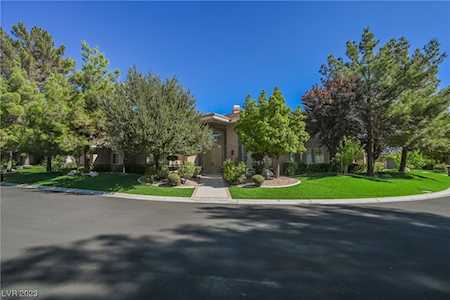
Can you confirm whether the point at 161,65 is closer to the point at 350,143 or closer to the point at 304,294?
the point at 350,143

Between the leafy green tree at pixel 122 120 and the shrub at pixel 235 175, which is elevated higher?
the leafy green tree at pixel 122 120

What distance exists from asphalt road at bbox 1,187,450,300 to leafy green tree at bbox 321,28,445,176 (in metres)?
11.0

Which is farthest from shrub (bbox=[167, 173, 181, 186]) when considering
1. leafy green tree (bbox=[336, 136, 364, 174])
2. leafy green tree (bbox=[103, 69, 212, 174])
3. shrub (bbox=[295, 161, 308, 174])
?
leafy green tree (bbox=[336, 136, 364, 174])

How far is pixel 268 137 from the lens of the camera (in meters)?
14.5

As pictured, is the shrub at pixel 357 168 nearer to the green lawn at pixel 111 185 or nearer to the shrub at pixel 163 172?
the green lawn at pixel 111 185

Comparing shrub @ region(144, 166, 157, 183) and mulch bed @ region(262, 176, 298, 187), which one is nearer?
mulch bed @ region(262, 176, 298, 187)

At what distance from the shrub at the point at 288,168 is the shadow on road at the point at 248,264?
11801 millimetres

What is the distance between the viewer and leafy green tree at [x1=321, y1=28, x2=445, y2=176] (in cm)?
1641

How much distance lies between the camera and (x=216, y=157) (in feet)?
74.1

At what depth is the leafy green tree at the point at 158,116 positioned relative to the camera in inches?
515

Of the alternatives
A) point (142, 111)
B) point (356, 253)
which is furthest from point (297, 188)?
point (142, 111)

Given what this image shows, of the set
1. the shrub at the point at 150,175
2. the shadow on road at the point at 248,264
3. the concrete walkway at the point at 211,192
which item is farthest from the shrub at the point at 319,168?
the shadow on road at the point at 248,264

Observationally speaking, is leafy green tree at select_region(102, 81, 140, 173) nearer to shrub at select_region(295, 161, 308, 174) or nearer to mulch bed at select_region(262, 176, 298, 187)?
mulch bed at select_region(262, 176, 298, 187)

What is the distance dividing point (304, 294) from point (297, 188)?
1072 centimetres
